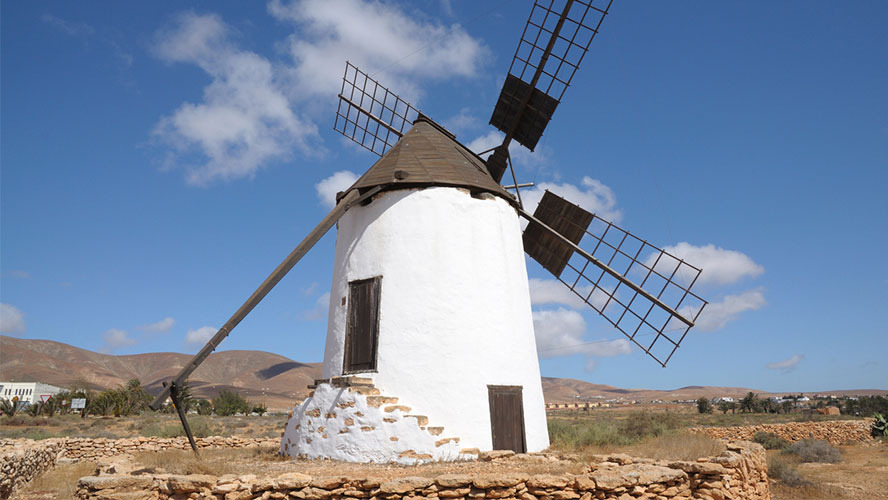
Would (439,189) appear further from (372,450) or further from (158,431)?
(158,431)

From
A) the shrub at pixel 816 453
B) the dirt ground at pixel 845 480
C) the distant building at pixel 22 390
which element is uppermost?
the distant building at pixel 22 390

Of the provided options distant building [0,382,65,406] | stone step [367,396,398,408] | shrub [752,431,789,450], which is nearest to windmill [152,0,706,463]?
stone step [367,396,398,408]

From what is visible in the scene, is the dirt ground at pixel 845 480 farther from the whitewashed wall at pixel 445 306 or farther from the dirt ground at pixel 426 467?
the whitewashed wall at pixel 445 306

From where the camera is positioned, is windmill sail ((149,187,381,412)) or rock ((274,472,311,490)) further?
windmill sail ((149,187,381,412))

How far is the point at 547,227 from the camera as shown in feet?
39.6

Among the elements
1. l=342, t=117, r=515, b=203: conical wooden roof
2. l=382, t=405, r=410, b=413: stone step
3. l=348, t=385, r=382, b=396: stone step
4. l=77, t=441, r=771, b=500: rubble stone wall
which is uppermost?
l=342, t=117, r=515, b=203: conical wooden roof

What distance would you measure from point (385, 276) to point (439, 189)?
1.88 m

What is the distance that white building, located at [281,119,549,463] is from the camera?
841 cm

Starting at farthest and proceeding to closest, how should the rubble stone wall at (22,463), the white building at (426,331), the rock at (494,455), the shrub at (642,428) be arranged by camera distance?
the shrub at (642,428) → the rubble stone wall at (22,463) → the white building at (426,331) → the rock at (494,455)

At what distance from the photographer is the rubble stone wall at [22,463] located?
912cm

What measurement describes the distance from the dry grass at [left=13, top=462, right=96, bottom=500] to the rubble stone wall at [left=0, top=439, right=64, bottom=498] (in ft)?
0.48

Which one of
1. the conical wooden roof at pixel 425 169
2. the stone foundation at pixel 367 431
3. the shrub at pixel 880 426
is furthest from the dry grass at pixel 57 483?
the shrub at pixel 880 426

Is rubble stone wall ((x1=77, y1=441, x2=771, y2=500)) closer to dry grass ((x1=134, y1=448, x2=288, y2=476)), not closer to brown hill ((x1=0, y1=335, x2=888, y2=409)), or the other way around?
dry grass ((x1=134, y1=448, x2=288, y2=476))

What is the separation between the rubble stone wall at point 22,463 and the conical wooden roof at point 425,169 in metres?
7.56
